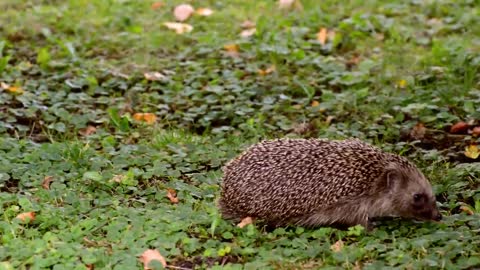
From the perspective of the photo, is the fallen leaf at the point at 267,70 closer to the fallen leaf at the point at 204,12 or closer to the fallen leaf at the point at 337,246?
the fallen leaf at the point at 204,12

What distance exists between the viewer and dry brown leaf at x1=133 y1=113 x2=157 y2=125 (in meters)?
7.83

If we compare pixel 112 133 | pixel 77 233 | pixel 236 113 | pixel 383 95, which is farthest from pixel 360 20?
pixel 77 233

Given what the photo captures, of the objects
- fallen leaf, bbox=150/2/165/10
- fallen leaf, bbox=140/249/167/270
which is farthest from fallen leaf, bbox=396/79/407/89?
fallen leaf, bbox=140/249/167/270

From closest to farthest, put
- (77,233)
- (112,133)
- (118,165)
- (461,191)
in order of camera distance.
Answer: (77,233) < (461,191) < (118,165) < (112,133)

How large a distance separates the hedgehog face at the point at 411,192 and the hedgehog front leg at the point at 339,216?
0.85ft

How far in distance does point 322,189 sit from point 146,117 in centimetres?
248

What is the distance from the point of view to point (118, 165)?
22.3 ft

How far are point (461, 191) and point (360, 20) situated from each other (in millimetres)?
3810

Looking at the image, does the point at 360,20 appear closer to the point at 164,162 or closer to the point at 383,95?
the point at 383,95

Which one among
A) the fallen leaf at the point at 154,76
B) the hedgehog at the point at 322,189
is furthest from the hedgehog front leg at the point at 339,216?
the fallen leaf at the point at 154,76

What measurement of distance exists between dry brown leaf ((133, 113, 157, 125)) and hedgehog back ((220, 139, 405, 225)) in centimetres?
195

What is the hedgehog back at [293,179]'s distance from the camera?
580cm

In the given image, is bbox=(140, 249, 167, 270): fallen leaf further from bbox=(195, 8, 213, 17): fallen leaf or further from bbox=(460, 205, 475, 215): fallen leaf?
bbox=(195, 8, 213, 17): fallen leaf

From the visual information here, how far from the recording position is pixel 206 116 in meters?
7.90
